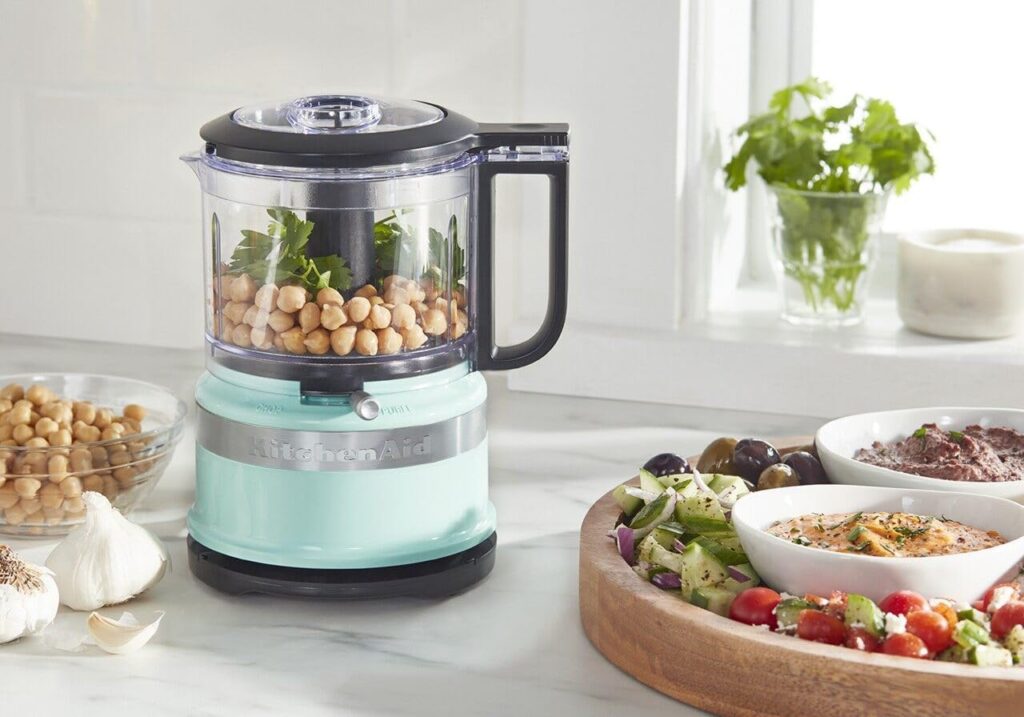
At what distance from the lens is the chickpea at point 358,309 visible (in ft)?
3.15

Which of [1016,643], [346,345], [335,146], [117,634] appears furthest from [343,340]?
[1016,643]

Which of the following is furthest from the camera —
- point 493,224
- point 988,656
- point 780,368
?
point 780,368

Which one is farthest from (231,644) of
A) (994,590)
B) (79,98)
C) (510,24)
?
(79,98)

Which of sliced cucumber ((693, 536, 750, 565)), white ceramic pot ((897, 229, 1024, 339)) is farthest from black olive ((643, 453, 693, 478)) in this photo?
white ceramic pot ((897, 229, 1024, 339))

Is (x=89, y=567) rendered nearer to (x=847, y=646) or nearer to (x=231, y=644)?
(x=231, y=644)

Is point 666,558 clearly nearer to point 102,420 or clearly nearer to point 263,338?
point 263,338

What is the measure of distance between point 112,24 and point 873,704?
45.0 inches

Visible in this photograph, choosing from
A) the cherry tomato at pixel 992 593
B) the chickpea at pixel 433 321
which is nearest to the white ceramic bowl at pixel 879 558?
the cherry tomato at pixel 992 593

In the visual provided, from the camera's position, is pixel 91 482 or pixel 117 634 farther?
pixel 91 482

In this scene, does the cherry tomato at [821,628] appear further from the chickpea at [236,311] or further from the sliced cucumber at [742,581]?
the chickpea at [236,311]

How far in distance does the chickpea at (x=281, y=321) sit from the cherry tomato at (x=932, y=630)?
0.42 m

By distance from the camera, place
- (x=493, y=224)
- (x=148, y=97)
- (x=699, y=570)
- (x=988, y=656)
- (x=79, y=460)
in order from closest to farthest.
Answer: (x=988, y=656), (x=699, y=570), (x=493, y=224), (x=79, y=460), (x=148, y=97)

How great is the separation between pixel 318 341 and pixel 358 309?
3 centimetres

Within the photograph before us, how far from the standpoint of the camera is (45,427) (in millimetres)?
1160
